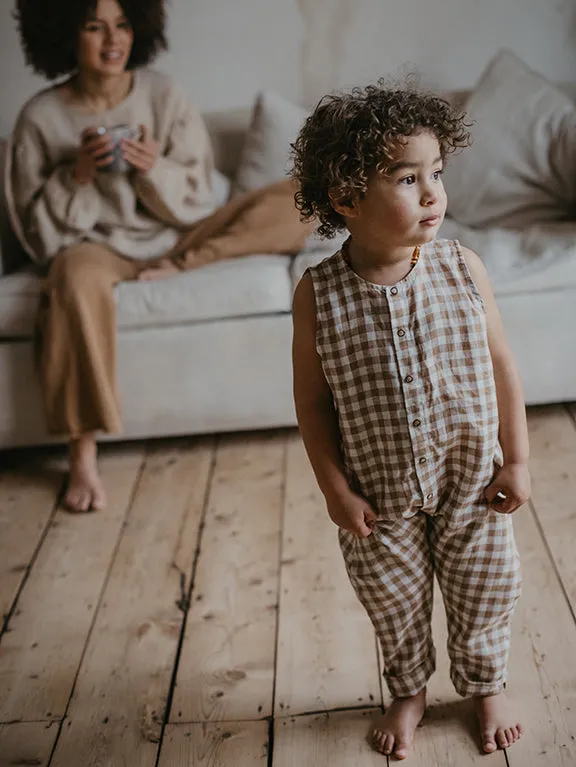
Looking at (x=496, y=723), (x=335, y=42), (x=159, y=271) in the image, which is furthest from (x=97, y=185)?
(x=496, y=723)

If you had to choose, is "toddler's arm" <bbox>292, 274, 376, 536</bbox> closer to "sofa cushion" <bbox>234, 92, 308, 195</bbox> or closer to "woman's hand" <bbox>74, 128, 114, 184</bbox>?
"woman's hand" <bbox>74, 128, 114, 184</bbox>

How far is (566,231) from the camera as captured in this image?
2291 mm

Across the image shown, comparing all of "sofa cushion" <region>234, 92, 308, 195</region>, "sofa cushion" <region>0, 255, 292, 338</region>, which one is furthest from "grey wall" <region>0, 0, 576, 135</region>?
"sofa cushion" <region>0, 255, 292, 338</region>

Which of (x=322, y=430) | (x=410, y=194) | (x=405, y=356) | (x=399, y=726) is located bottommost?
(x=399, y=726)

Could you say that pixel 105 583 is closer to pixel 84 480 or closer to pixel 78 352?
pixel 84 480

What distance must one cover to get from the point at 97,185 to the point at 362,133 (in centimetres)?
149

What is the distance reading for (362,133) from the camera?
105 centimetres

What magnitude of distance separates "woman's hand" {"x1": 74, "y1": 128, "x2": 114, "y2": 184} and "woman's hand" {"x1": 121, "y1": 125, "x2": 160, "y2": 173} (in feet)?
0.14

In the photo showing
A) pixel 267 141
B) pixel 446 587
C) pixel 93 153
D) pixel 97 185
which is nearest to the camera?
pixel 446 587

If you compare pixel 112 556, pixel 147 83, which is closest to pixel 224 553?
pixel 112 556

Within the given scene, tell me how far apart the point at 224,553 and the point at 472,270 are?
0.93 meters

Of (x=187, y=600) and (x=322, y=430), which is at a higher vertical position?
(x=322, y=430)

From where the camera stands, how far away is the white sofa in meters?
2.20

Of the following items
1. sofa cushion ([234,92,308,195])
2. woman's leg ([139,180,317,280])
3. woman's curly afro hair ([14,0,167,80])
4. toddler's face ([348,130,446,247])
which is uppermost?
toddler's face ([348,130,446,247])
